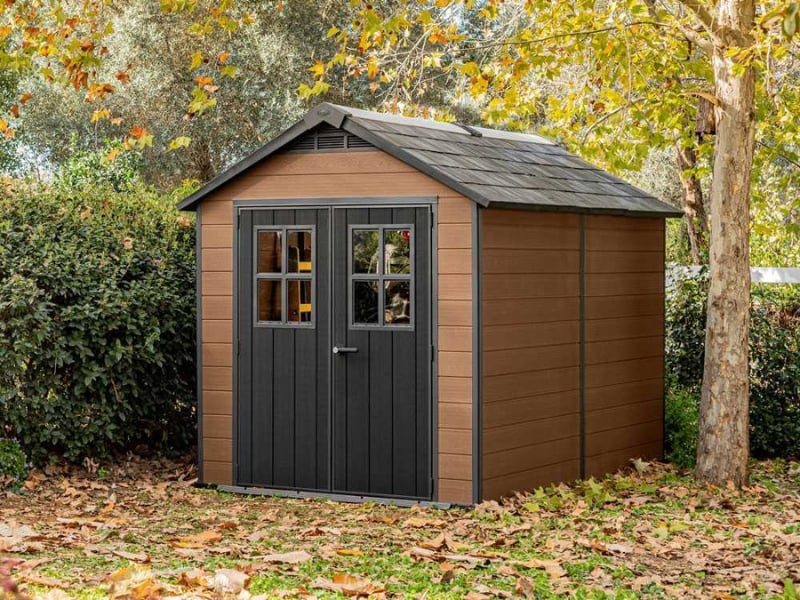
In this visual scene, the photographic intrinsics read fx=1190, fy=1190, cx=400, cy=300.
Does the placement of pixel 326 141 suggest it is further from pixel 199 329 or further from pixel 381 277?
pixel 199 329

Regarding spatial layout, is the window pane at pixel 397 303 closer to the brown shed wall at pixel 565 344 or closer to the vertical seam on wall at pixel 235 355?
the brown shed wall at pixel 565 344

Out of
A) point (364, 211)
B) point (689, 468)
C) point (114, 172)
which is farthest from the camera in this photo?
point (114, 172)

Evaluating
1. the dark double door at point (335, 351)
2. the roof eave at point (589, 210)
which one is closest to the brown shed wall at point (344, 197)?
the dark double door at point (335, 351)

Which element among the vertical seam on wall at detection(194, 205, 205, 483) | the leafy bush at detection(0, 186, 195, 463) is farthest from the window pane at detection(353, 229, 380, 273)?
the leafy bush at detection(0, 186, 195, 463)

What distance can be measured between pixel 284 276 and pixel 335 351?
75 centimetres

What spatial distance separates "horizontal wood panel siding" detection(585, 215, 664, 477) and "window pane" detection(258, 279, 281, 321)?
2.61 metres

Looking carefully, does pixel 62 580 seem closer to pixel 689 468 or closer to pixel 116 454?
pixel 116 454

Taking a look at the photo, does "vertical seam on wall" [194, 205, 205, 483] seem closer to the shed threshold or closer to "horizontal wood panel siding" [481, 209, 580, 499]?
the shed threshold

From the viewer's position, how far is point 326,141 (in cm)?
932

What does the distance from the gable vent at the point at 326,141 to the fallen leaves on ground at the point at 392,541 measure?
2.76 m

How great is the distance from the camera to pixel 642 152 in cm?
1261

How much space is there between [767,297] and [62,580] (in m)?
8.39

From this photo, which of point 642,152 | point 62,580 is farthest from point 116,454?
point 642,152

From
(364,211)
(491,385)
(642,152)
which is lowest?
(491,385)
